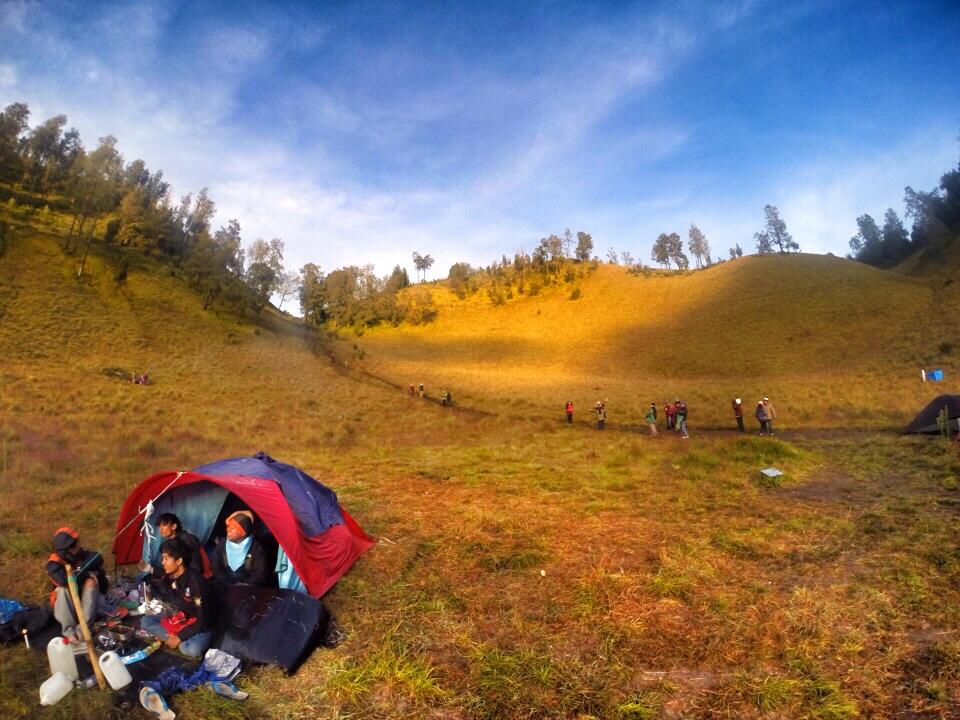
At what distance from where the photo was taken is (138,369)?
38.9 m

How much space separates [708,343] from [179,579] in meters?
68.6

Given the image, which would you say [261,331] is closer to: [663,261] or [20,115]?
[20,115]

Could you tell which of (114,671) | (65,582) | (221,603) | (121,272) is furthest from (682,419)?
(121,272)

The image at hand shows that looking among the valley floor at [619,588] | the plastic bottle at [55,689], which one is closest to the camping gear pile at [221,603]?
the plastic bottle at [55,689]

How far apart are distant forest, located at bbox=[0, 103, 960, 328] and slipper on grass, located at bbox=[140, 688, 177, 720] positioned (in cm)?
6520

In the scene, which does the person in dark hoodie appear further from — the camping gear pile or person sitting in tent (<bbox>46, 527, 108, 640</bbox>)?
person sitting in tent (<bbox>46, 527, 108, 640</bbox>)

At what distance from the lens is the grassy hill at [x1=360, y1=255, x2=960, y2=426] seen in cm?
3744

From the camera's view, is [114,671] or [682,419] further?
[682,419]

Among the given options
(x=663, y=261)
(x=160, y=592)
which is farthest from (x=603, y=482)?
(x=663, y=261)

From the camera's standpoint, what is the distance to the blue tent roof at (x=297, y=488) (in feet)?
28.8

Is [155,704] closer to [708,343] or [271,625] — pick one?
[271,625]

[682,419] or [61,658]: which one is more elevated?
[682,419]

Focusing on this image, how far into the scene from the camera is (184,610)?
657cm

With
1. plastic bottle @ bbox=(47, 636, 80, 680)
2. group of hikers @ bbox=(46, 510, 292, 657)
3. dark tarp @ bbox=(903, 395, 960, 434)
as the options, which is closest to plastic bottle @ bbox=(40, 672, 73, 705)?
plastic bottle @ bbox=(47, 636, 80, 680)
